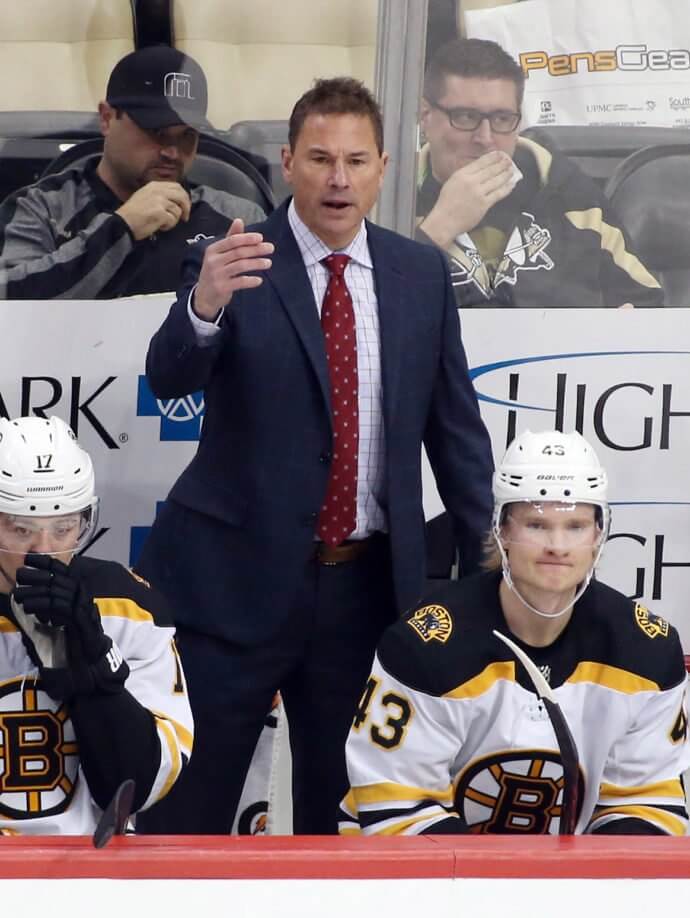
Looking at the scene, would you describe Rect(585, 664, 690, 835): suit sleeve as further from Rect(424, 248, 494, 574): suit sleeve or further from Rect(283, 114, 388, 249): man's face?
Rect(283, 114, 388, 249): man's face

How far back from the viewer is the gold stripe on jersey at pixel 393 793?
2.24m

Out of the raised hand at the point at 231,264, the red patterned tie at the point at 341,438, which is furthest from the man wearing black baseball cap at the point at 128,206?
the raised hand at the point at 231,264

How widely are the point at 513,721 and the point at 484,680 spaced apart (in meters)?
0.08

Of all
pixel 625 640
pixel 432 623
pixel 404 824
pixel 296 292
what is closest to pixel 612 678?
pixel 625 640

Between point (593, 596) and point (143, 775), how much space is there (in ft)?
2.32

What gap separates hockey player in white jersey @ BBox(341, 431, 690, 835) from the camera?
2.27 meters

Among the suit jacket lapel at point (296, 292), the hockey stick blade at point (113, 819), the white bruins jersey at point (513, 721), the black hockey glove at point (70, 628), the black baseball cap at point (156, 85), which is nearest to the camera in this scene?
the hockey stick blade at point (113, 819)

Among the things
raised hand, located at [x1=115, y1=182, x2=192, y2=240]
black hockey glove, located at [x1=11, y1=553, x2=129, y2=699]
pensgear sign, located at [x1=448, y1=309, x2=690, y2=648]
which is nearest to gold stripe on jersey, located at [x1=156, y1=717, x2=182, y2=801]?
black hockey glove, located at [x1=11, y1=553, x2=129, y2=699]

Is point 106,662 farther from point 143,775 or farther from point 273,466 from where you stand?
point 273,466

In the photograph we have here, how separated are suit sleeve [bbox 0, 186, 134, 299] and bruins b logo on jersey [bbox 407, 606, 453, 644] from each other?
1153mm

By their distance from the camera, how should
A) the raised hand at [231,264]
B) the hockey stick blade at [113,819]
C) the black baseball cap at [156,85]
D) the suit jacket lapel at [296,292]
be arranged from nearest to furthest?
the hockey stick blade at [113,819]
the raised hand at [231,264]
the suit jacket lapel at [296,292]
the black baseball cap at [156,85]

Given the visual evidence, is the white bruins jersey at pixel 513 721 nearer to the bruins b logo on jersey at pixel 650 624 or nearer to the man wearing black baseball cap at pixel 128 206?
the bruins b logo on jersey at pixel 650 624

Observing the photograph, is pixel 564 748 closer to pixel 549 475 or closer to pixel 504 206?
pixel 549 475

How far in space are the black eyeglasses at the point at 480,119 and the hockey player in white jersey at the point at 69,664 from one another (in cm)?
118
